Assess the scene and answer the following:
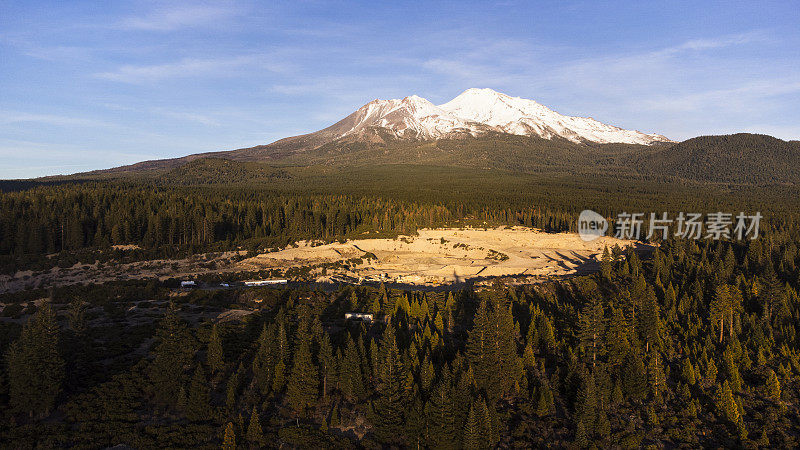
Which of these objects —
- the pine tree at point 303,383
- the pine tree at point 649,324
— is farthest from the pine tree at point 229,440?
the pine tree at point 649,324

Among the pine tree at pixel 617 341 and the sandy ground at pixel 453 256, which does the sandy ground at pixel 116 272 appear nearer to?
the sandy ground at pixel 453 256

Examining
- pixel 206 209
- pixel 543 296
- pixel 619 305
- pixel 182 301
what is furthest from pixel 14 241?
pixel 619 305

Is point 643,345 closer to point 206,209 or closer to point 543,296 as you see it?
point 543,296

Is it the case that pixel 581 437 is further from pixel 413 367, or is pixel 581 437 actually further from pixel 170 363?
pixel 170 363

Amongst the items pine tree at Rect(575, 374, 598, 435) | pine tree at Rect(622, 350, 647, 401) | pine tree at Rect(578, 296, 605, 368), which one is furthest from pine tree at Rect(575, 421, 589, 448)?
pine tree at Rect(578, 296, 605, 368)

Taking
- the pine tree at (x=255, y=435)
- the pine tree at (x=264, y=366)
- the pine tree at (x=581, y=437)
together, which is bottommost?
the pine tree at (x=581, y=437)
